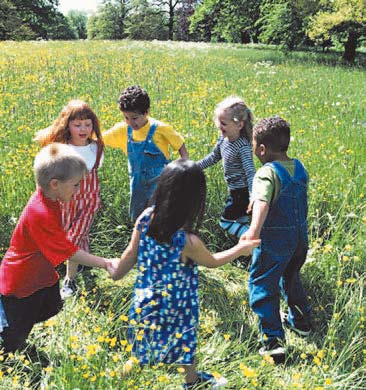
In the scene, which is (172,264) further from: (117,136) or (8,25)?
(8,25)

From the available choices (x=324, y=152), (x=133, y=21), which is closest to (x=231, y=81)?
(x=324, y=152)

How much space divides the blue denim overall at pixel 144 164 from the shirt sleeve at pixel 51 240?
1.24m

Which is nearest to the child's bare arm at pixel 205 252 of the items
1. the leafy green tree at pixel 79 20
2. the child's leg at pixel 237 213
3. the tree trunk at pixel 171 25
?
the child's leg at pixel 237 213

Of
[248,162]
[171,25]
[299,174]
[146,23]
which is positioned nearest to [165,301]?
[299,174]

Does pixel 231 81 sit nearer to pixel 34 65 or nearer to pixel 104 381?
pixel 34 65

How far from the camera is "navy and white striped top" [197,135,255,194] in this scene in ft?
10.9

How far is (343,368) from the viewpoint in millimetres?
2520

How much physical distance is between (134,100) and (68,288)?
1.47 meters

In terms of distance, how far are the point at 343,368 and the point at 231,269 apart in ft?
4.89

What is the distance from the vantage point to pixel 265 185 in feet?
8.56

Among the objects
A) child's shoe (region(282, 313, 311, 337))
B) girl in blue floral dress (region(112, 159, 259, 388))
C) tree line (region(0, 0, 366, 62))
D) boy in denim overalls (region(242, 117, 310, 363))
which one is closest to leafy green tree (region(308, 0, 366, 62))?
tree line (region(0, 0, 366, 62))

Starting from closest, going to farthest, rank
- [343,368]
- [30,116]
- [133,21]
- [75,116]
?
[343,368], [75,116], [30,116], [133,21]

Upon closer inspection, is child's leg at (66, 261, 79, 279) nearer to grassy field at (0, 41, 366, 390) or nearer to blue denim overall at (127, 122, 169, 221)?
grassy field at (0, 41, 366, 390)

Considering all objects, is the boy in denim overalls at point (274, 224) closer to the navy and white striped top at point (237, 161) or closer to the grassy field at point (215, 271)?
the grassy field at point (215, 271)
